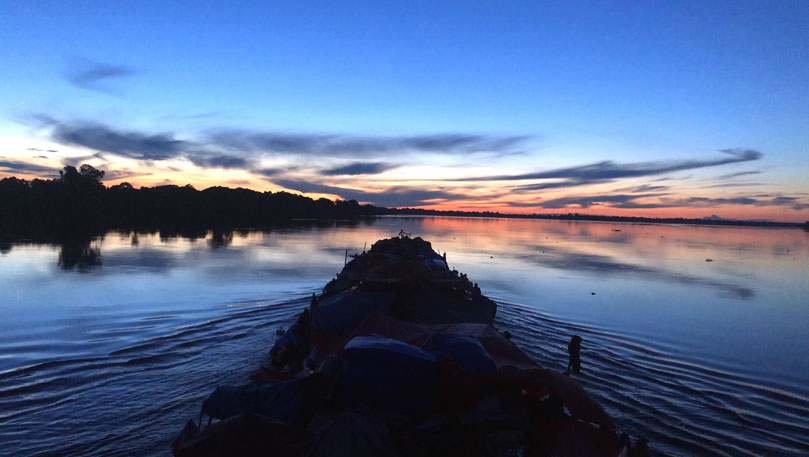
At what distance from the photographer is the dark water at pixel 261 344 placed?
1486 centimetres

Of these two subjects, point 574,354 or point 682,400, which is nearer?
point 682,400

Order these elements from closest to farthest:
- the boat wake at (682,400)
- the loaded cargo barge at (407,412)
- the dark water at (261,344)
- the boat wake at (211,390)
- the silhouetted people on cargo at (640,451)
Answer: the loaded cargo barge at (407,412)
the silhouetted people on cargo at (640,451)
the boat wake at (211,390)
the dark water at (261,344)
the boat wake at (682,400)

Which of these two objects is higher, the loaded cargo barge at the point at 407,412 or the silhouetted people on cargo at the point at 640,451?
the loaded cargo barge at the point at 407,412

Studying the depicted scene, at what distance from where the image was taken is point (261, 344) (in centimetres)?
2341

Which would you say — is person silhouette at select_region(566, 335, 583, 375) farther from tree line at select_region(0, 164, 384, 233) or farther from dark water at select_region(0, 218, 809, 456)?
tree line at select_region(0, 164, 384, 233)

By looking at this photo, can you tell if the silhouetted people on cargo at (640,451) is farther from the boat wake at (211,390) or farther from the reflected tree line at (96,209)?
the reflected tree line at (96,209)

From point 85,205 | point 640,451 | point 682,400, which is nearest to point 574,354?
point 682,400

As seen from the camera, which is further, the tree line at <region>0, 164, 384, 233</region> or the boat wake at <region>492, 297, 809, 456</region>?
the tree line at <region>0, 164, 384, 233</region>

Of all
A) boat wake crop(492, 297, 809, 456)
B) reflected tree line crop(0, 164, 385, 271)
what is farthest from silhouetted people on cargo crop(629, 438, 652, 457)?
reflected tree line crop(0, 164, 385, 271)

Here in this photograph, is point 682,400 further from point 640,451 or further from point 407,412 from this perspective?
point 407,412

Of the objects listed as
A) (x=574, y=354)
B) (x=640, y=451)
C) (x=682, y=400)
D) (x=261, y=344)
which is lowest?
(x=682, y=400)

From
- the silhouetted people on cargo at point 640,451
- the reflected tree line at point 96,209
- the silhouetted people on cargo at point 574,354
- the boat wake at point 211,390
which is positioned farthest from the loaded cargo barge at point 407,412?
the reflected tree line at point 96,209

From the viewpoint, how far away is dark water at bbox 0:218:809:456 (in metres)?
14.9

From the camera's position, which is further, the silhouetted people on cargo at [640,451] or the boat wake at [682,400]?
the boat wake at [682,400]
